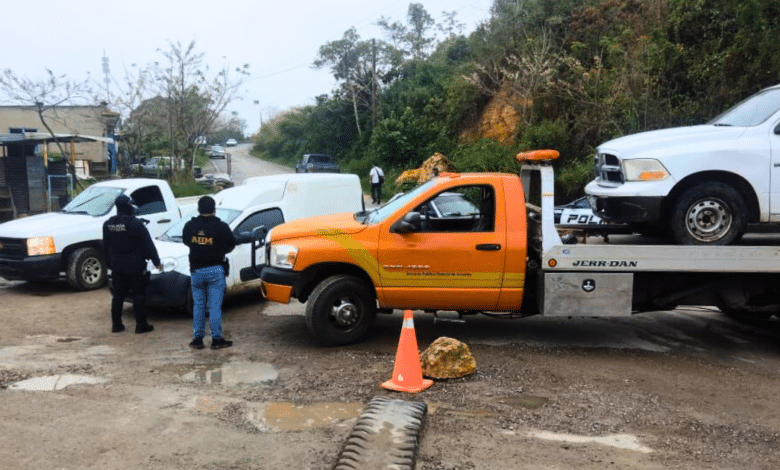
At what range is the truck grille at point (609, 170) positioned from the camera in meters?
7.28

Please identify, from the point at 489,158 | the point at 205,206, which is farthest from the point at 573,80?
the point at 205,206

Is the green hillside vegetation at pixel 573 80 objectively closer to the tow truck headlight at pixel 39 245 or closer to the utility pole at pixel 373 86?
the utility pole at pixel 373 86

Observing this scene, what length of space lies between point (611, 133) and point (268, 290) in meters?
14.7

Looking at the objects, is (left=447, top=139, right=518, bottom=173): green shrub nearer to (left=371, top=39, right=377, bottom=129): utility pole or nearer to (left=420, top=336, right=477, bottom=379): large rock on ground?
(left=420, top=336, right=477, bottom=379): large rock on ground

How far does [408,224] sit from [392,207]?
0.62 m

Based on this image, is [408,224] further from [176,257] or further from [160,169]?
[160,169]

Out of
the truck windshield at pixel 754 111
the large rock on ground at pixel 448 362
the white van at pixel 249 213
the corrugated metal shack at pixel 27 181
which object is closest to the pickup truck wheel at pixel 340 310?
Result: the large rock on ground at pixel 448 362

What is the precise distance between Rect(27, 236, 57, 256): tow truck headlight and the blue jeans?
4381mm

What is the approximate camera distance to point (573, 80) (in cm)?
2298

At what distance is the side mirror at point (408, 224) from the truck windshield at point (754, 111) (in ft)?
11.5

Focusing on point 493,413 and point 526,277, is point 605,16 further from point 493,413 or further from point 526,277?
point 493,413

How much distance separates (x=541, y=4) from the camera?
27.0 metres

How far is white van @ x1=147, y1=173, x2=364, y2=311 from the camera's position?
9133 millimetres

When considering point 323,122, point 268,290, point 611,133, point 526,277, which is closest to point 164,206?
point 268,290
